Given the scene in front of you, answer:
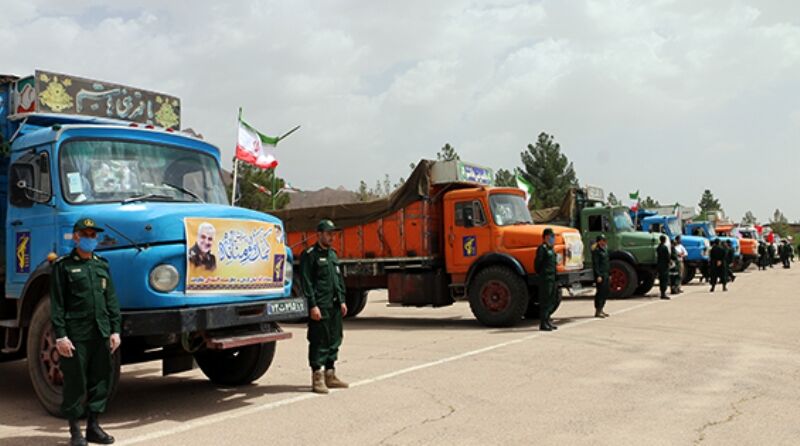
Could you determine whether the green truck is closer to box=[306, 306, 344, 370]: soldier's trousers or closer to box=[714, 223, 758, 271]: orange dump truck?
box=[306, 306, 344, 370]: soldier's trousers

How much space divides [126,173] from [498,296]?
832 cm

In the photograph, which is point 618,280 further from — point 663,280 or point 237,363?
point 237,363

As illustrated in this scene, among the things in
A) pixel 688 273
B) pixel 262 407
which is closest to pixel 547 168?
pixel 688 273

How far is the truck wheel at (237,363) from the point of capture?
25.9ft

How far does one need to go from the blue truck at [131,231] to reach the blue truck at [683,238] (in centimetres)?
2004

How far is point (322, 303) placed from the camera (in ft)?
24.6

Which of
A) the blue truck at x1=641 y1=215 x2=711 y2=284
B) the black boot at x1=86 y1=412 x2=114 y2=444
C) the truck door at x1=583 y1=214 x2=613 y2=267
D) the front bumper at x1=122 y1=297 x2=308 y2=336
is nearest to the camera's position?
the black boot at x1=86 y1=412 x2=114 y2=444

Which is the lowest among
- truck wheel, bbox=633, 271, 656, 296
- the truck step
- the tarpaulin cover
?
truck wheel, bbox=633, 271, 656, 296

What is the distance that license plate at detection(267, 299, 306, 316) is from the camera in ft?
22.7

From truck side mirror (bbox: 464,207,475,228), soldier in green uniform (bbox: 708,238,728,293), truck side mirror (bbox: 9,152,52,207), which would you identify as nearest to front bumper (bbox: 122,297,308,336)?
truck side mirror (bbox: 9,152,52,207)

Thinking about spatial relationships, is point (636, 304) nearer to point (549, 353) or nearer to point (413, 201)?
point (413, 201)

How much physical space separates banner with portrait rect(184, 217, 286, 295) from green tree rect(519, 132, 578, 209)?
53.7 meters

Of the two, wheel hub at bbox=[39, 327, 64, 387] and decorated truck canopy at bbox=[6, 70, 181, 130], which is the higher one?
decorated truck canopy at bbox=[6, 70, 181, 130]

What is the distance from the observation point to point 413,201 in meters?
14.6
